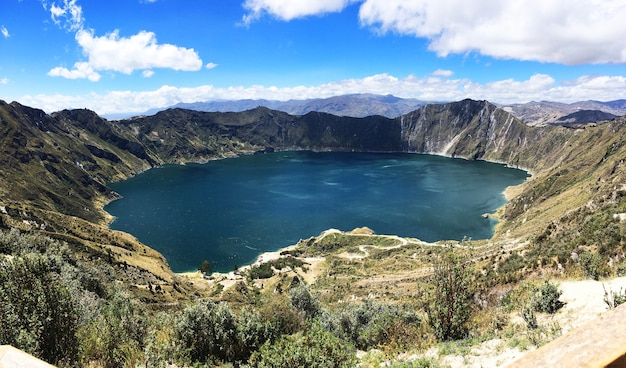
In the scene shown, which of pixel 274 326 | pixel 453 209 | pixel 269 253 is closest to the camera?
pixel 274 326

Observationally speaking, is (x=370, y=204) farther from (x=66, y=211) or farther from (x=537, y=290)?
(x=537, y=290)

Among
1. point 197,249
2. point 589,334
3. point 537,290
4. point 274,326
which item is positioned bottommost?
point 197,249

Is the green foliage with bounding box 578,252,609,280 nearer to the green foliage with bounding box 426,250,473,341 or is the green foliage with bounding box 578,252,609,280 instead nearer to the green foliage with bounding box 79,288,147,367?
the green foliage with bounding box 426,250,473,341

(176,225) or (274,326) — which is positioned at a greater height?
(274,326)

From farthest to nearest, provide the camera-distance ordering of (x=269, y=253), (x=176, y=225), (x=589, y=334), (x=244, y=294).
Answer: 1. (x=176, y=225)
2. (x=269, y=253)
3. (x=244, y=294)
4. (x=589, y=334)

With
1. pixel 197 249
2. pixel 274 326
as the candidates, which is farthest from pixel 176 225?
pixel 274 326

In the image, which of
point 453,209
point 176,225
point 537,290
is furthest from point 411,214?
point 537,290

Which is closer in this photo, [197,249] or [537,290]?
[537,290]

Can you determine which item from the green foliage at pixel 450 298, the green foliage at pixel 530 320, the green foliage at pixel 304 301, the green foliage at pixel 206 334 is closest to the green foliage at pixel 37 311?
the green foliage at pixel 206 334
